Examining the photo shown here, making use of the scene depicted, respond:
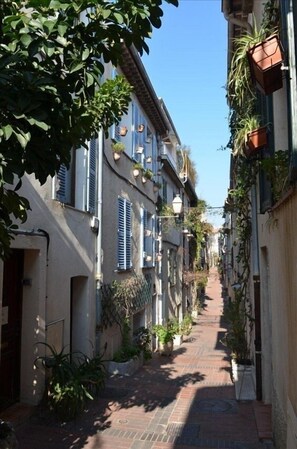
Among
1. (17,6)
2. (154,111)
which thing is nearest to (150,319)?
(154,111)

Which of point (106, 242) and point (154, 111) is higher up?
point (154, 111)

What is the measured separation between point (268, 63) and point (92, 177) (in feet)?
16.9

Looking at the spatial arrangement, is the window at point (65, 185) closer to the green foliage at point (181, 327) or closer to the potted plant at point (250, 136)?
the potted plant at point (250, 136)

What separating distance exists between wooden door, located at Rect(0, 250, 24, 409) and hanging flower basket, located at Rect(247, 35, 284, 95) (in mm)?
4308

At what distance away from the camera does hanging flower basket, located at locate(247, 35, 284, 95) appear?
404 centimetres

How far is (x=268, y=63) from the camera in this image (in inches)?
160

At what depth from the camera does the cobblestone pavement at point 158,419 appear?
5703 mm

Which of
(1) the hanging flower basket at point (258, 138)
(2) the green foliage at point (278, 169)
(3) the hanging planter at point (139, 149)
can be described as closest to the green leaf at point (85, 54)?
(2) the green foliage at point (278, 169)

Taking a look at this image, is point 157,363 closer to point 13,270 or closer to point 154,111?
point 13,270

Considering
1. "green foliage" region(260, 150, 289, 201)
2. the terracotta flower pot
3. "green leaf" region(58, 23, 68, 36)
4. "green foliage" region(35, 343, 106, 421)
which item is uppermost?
the terracotta flower pot

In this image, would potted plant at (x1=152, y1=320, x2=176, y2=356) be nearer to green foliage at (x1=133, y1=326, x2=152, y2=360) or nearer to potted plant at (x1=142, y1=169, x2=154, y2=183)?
green foliage at (x1=133, y1=326, x2=152, y2=360)

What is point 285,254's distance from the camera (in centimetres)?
421

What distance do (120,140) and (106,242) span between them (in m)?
2.93

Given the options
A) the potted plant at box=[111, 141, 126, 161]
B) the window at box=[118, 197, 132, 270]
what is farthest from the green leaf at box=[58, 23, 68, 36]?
the window at box=[118, 197, 132, 270]
